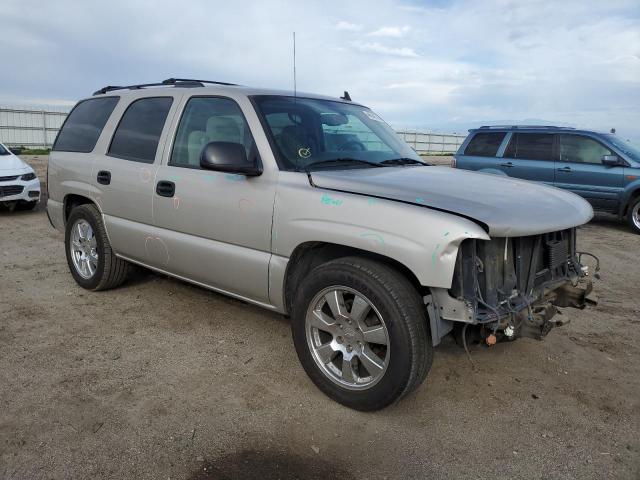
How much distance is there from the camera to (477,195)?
10.3 ft

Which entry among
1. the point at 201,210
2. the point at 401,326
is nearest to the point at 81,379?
the point at 201,210

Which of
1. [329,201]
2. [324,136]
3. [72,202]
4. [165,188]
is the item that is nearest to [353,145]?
[324,136]

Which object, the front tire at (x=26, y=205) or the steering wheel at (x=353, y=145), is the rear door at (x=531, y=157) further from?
the front tire at (x=26, y=205)

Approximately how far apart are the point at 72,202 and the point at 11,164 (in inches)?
212

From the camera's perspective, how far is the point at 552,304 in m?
3.38

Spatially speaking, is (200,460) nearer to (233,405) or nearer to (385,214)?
(233,405)

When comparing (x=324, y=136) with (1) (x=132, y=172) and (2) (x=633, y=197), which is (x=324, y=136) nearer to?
(1) (x=132, y=172)

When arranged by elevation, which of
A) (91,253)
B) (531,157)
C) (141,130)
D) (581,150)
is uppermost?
(581,150)

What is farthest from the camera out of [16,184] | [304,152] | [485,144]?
[485,144]

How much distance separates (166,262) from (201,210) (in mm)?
703

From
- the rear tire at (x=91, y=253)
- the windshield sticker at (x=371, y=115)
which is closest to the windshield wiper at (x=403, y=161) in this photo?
the windshield sticker at (x=371, y=115)

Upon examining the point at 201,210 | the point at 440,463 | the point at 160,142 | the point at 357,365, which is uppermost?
the point at 160,142

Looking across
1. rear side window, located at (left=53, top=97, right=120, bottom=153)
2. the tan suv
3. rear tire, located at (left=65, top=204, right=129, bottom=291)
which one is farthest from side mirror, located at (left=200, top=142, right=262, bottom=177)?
rear side window, located at (left=53, top=97, right=120, bottom=153)

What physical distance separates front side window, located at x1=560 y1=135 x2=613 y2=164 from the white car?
9.75 meters
